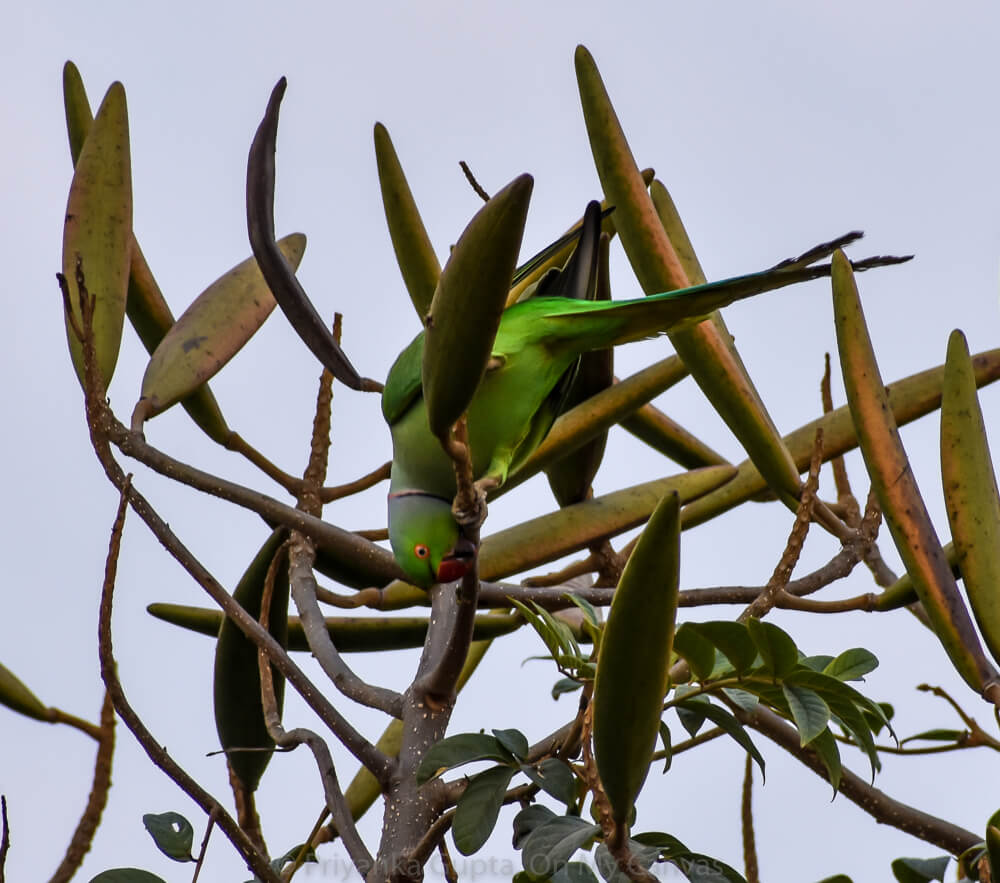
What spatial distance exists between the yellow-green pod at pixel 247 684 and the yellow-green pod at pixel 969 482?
853mm

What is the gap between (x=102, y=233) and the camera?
1.49 m

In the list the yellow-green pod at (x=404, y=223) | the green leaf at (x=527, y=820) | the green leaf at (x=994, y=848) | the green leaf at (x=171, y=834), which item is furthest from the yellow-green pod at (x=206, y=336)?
the green leaf at (x=994, y=848)

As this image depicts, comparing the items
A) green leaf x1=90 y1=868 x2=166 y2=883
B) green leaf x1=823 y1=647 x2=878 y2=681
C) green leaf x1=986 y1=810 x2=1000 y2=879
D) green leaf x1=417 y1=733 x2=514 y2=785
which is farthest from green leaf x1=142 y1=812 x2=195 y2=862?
green leaf x1=986 y1=810 x2=1000 y2=879

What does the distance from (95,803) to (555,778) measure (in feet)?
1.57

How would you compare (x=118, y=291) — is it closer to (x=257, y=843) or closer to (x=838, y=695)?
(x=257, y=843)

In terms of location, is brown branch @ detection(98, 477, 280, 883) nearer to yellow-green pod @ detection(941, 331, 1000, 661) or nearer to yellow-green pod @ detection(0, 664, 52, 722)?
yellow-green pod @ detection(0, 664, 52, 722)

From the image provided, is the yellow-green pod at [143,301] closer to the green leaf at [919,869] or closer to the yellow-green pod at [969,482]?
the yellow-green pod at [969,482]

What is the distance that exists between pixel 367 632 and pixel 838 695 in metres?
0.73

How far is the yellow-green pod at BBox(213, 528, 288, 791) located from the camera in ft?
4.69

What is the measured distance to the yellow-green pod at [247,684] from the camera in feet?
4.69

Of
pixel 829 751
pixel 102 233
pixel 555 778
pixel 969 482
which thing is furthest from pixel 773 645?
pixel 102 233

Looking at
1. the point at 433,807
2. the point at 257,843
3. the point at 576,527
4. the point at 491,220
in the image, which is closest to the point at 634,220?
the point at 576,527

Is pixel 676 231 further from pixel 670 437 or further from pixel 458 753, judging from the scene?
pixel 458 753

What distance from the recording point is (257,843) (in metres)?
1.40
